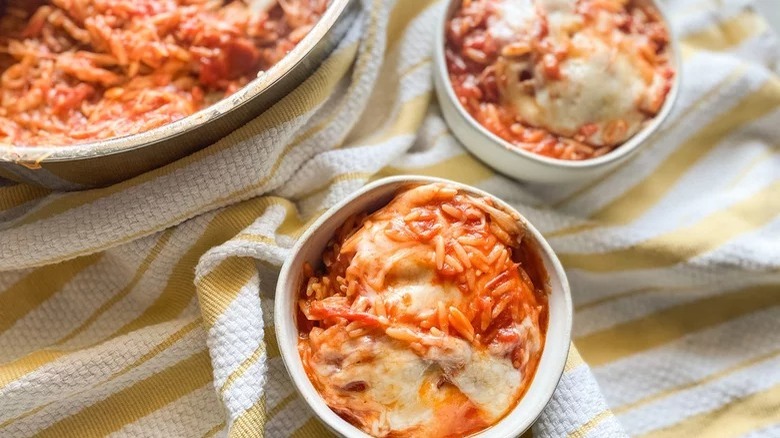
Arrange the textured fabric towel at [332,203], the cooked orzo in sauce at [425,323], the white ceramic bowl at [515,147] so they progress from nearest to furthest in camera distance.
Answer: the cooked orzo in sauce at [425,323] → the textured fabric towel at [332,203] → the white ceramic bowl at [515,147]

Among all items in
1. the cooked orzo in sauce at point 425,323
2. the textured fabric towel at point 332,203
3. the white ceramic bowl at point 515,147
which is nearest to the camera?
the cooked orzo in sauce at point 425,323

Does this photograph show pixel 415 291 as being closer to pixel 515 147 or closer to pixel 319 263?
pixel 319 263

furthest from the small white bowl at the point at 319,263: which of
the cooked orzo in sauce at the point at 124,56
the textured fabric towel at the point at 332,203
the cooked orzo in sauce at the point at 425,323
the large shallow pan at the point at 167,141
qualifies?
the cooked orzo in sauce at the point at 124,56

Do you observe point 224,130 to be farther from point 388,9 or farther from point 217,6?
point 388,9

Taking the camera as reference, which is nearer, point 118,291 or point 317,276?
point 317,276

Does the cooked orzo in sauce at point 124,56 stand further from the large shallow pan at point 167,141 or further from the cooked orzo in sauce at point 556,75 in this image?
the cooked orzo in sauce at point 556,75

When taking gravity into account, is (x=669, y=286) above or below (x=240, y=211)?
below

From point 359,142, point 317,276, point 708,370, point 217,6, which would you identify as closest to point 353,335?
point 317,276
